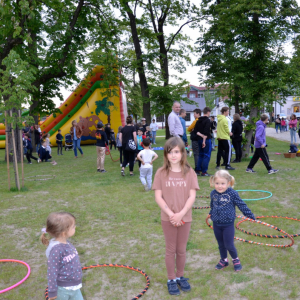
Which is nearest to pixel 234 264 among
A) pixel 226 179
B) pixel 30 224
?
pixel 226 179

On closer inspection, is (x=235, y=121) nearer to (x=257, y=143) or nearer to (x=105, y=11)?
(x=257, y=143)

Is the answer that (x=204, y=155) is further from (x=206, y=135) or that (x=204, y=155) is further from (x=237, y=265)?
(x=237, y=265)

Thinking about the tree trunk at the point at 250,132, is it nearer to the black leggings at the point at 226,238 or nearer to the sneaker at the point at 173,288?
the black leggings at the point at 226,238

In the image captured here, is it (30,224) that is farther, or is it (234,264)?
(30,224)

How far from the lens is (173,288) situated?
12.2 ft

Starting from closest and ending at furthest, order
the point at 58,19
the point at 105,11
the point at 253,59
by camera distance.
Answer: the point at 253,59 < the point at 58,19 < the point at 105,11

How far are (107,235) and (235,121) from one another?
9683 mm

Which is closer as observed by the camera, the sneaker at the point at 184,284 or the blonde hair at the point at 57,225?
the blonde hair at the point at 57,225

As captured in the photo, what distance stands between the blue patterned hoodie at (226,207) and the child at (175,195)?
584mm

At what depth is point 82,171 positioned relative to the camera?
1351 cm

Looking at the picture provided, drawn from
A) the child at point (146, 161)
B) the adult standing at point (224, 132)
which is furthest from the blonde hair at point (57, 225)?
the adult standing at point (224, 132)

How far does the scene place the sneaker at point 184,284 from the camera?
3.75 metres

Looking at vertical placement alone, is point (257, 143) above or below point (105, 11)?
below

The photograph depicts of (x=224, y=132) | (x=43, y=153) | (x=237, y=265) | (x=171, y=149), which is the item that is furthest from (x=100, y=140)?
(x=171, y=149)
